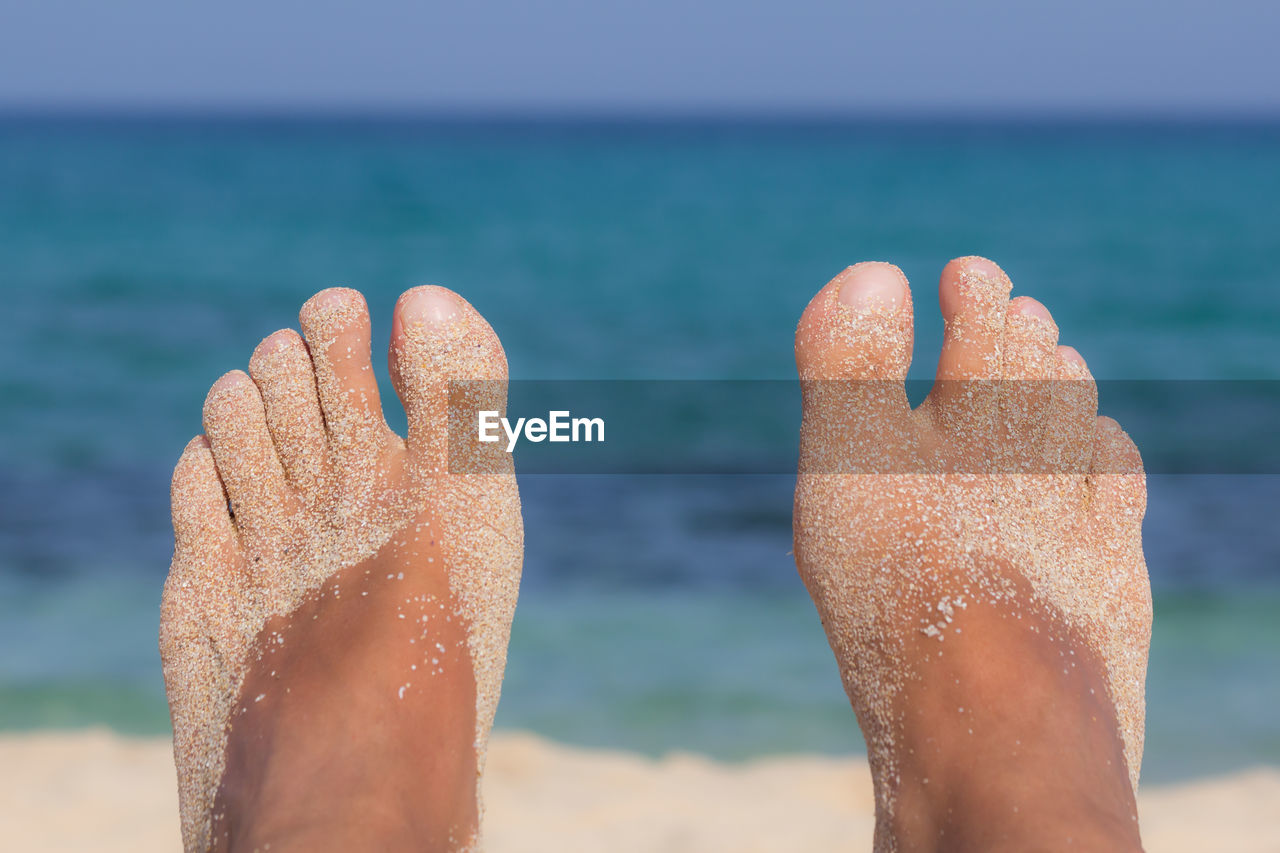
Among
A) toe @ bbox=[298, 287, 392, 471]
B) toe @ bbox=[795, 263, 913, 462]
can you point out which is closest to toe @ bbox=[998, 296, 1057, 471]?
toe @ bbox=[795, 263, 913, 462]

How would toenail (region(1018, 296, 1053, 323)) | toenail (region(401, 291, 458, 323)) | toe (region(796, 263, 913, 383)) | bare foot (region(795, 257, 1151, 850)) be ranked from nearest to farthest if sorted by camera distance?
bare foot (region(795, 257, 1151, 850)) → toe (region(796, 263, 913, 383)) → toenail (region(401, 291, 458, 323)) → toenail (region(1018, 296, 1053, 323))

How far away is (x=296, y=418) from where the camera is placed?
2029 millimetres

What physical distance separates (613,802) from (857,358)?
1108 millimetres

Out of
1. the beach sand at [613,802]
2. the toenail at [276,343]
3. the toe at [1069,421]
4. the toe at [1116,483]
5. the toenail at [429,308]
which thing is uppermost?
the toenail at [276,343]

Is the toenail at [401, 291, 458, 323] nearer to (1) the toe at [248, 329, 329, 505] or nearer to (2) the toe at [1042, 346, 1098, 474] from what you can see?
(1) the toe at [248, 329, 329, 505]

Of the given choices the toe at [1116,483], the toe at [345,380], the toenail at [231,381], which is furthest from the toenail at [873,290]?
the toenail at [231,381]

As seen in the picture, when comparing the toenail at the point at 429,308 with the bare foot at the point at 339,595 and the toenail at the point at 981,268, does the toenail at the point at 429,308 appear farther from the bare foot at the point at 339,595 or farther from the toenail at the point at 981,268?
the toenail at the point at 981,268

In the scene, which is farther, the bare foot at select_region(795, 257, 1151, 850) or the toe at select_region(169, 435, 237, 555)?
the toe at select_region(169, 435, 237, 555)

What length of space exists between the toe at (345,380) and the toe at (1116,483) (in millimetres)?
1314

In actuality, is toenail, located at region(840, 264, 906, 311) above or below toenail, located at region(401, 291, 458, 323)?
below

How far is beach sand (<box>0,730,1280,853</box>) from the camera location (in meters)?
2.13

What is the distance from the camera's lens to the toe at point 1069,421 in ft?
6.46

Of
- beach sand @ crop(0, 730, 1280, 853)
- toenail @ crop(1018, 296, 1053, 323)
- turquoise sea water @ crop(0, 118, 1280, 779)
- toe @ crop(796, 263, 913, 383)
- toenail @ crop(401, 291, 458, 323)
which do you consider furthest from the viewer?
turquoise sea water @ crop(0, 118, 1280, 779)
